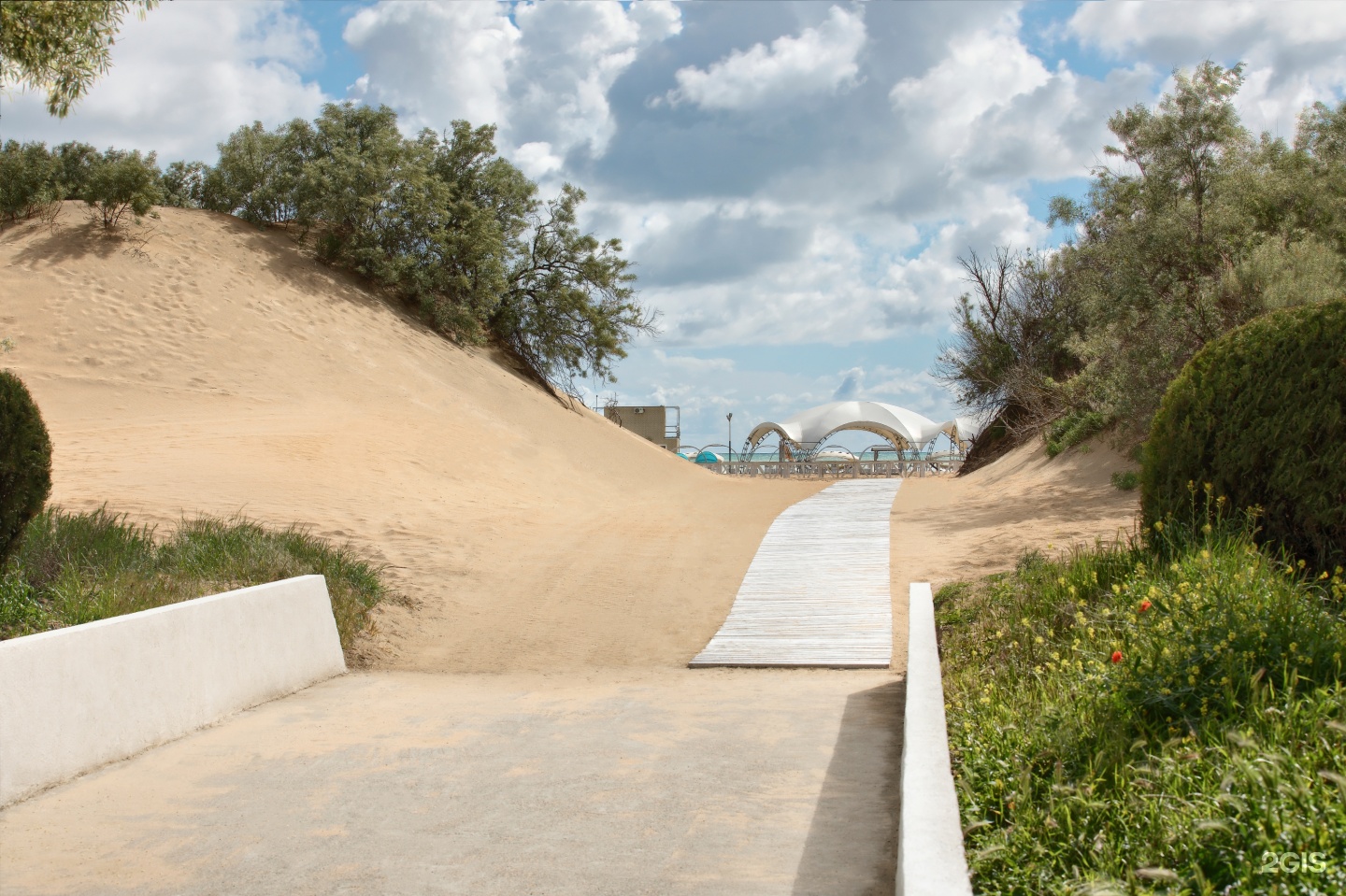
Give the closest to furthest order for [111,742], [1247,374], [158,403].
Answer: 1. [111,742]
2. [1247,374]
3. [158,403]

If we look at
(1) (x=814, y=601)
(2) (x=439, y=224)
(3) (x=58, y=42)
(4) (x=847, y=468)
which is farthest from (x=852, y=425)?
(3) (x=58, y=42)

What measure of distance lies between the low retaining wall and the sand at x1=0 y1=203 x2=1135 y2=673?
4916mm

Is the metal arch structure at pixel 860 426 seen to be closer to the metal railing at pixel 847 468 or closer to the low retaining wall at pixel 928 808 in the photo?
the metal railing at pixel 847 468

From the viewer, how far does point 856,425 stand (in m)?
48.4

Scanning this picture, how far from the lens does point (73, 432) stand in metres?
17.5

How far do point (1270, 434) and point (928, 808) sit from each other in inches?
172

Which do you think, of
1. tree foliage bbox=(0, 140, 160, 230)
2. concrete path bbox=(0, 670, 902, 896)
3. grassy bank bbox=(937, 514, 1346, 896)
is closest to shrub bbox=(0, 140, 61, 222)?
tree foliage bbox=(0, 140, 160, 230)

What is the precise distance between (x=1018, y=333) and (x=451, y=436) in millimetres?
15939

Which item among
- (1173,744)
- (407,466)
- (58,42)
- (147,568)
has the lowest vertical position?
(1173,744)

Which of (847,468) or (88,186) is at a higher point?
(88,186)

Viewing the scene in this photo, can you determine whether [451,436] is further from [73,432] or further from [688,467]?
[688,467]

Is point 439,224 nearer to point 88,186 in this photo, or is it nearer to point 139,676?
point 88,186

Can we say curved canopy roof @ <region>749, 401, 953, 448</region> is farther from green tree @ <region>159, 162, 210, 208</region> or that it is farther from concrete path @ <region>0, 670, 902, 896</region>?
concrete path @ <region>0, 670, 902, 896</region>

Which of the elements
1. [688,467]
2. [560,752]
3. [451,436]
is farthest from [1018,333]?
[560,752]
